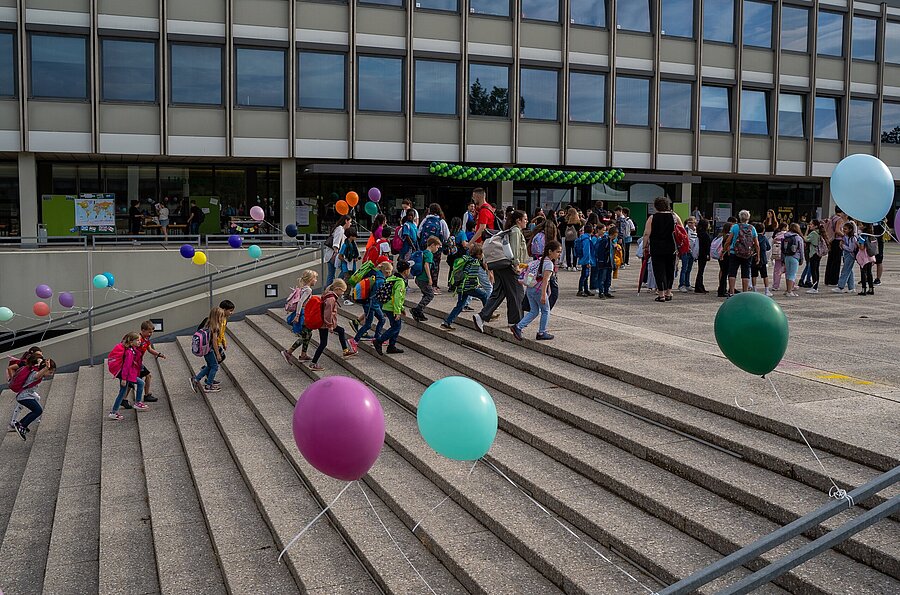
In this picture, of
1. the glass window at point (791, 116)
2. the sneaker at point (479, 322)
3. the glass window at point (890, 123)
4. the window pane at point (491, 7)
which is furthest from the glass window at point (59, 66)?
the glass window at point (890, 123)

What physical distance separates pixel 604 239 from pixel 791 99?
24.9m

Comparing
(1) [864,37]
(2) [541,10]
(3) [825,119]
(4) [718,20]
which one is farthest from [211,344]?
(1) [864,37]

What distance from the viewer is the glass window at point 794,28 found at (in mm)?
35812

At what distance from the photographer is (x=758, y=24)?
35.3m

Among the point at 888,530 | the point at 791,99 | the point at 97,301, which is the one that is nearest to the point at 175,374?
the point at 97,301

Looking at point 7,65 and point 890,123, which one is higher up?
point 7,65

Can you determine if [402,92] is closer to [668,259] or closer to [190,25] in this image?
[190,25]

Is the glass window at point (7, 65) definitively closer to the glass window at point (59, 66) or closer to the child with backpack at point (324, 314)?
the glass window at point (59, 66)

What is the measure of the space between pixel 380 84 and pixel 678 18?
13.0 meters

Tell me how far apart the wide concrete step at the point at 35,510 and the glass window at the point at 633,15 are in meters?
26.8

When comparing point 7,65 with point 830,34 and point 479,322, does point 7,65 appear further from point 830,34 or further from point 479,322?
point 830,34

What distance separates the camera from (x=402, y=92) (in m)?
30.2

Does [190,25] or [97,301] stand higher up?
[190,25]

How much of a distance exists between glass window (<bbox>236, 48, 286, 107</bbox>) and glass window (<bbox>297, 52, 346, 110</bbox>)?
0.70m
